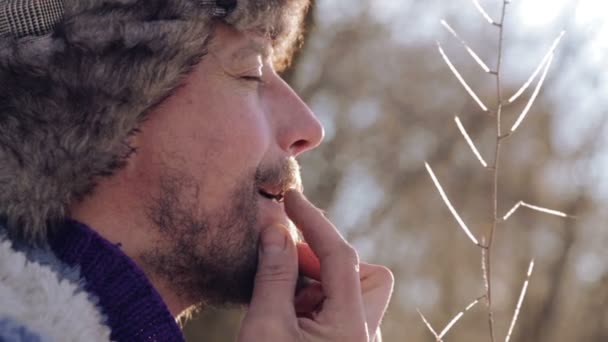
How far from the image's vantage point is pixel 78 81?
92.2 inches

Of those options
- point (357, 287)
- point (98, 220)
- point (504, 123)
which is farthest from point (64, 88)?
point (504, 123)

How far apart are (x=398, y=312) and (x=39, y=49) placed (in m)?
8.67

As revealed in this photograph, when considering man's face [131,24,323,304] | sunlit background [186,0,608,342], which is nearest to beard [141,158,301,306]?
man's face [131,24,323,304]

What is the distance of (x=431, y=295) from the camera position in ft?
36.7

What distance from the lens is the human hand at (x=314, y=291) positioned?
86.0 inches

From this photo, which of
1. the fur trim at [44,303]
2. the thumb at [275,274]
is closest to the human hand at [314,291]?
the thumb at [275,274]

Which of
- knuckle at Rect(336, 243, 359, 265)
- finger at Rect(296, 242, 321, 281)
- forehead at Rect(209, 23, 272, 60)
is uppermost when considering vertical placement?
forehead at Rect(209, 23, 272, 60)

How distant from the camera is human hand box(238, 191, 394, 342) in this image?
2.19 m

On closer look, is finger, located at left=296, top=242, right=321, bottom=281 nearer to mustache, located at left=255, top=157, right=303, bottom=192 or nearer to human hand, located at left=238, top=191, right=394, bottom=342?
human hand, located at left=238, top=191, right=394, bottom=342

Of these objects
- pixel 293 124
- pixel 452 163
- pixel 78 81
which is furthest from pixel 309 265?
pixel 452 163

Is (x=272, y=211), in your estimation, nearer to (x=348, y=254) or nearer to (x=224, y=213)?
(x=224, y=213)

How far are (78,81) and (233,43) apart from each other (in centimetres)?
37

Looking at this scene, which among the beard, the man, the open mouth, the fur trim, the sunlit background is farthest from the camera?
the sunlit background

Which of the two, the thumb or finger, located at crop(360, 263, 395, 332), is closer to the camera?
the thumb
